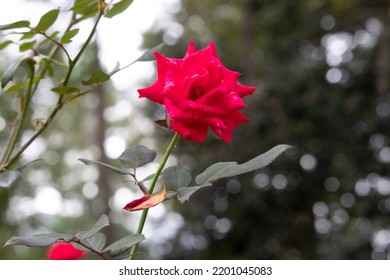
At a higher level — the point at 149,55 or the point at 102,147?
the point at 149,55

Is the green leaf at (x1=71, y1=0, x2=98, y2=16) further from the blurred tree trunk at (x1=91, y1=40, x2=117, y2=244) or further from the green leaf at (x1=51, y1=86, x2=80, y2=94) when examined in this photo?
the blurred tree trunk at (x1=91, y1=40, x2=117, y2=244)

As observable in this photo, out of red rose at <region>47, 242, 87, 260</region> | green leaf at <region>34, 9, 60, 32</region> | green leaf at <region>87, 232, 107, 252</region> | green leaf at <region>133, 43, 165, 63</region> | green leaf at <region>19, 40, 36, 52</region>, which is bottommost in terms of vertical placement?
red rose at <region>47, 242, 87, 260</region>

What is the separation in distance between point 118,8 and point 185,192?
0.33 meters

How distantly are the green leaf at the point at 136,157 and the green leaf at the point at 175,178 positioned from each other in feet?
0.20

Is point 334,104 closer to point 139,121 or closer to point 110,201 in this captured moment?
point 110,201

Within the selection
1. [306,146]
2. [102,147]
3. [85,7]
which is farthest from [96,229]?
[102,147]

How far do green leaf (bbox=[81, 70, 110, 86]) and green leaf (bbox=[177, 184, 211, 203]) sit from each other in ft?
0.73

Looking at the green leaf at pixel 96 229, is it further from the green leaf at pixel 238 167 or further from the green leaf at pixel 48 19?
the green leaf at pixel 48 19

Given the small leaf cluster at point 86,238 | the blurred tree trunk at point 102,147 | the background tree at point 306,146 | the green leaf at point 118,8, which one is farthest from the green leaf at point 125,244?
the blurred tree trunk at point 102,147

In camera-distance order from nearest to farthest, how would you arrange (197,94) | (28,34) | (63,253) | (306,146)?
(197,94)
(28,34)
(63,253)
(306,146)

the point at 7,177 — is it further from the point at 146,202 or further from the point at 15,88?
the point at 146,202

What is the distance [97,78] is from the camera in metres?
0.83

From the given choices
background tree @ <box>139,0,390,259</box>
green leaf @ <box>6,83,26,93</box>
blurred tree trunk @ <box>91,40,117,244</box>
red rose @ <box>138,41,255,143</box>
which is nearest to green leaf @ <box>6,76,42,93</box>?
green leaf @ <box>6,83,26,93</box>

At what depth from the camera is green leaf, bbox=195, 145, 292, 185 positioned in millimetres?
663
